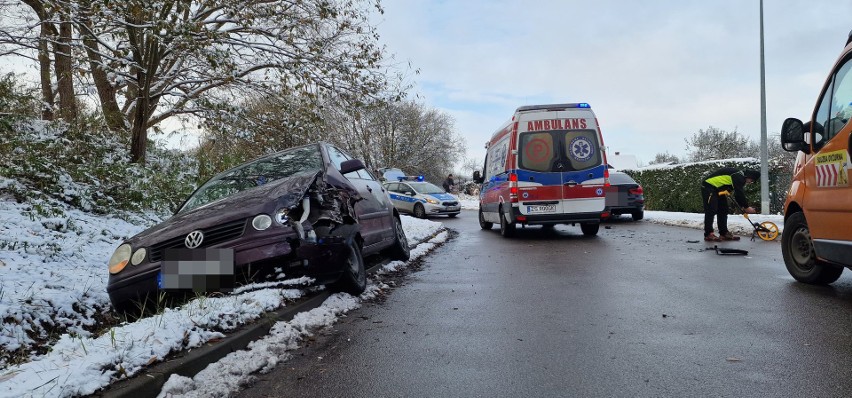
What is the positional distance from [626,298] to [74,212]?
7.09m

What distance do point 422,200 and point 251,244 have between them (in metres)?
16.5

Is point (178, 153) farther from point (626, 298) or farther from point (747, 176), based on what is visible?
point (747, 176)

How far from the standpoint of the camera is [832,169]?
4.56 meters

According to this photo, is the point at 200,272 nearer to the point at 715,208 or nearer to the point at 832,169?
the point at 832,169

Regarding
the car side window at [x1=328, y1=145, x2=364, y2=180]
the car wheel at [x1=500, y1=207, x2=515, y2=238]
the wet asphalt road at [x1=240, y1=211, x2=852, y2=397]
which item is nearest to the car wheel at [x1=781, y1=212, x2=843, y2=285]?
the wet asphalt road at [x1=240, y1=211, x2=852, y2=397]

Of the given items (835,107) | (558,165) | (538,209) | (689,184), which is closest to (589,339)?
(835,107)

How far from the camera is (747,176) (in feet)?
32.4

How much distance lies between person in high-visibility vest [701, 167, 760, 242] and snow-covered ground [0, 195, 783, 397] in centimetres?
652

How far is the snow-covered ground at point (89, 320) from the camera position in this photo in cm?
270

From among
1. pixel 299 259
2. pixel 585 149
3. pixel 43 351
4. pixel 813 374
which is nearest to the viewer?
pixel 813 374

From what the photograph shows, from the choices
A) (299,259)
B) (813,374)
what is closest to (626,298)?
(813,374)

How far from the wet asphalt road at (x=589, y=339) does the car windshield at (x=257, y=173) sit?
5.58 feet

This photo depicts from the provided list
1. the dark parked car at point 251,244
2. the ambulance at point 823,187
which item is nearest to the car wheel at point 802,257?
the ambulance at point 823,187

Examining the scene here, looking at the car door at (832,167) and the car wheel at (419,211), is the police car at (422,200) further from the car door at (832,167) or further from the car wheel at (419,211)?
the car door at (832,167)
